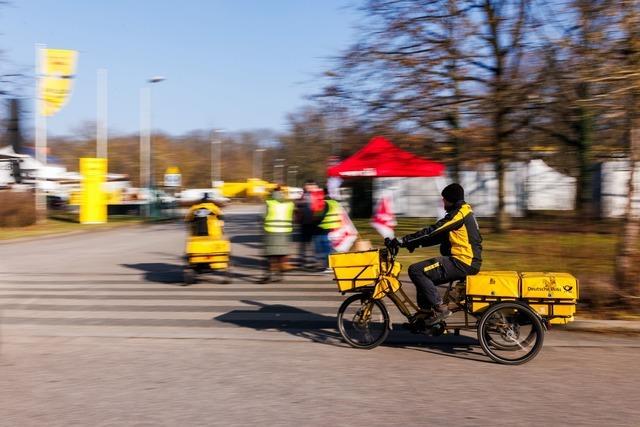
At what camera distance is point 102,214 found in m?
33.5

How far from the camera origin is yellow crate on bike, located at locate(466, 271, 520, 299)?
6723 millimetres

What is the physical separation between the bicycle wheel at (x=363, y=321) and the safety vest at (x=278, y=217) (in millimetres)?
5352

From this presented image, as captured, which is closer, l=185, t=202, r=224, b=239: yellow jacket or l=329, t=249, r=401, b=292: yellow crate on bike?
l=329, t=249, r=401, b=292: yellow crate on bike

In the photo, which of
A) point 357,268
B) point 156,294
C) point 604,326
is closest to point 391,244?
point 357,268

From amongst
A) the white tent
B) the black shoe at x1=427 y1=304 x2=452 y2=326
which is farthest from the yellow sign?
the black shoe at x1=427 y1=304 x2=452 y2=326

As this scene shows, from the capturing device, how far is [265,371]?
6.37 meters

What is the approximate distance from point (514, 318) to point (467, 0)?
13.9 meters

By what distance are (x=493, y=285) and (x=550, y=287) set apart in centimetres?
57

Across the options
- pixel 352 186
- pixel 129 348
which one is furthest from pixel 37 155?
pixel 129 348

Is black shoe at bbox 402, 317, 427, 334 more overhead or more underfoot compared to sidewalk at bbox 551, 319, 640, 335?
more overhead

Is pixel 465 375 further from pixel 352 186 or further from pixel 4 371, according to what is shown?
pixel 352 186

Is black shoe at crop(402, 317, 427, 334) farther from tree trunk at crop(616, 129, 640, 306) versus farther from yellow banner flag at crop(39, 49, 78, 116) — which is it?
yellow banner flag at crop(39, 49, 78, 116)

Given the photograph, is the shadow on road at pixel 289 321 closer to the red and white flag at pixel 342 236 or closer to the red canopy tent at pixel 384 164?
the red and white flag at pixel 342 236

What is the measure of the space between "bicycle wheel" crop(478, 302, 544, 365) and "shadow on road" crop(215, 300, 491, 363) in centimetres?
19
